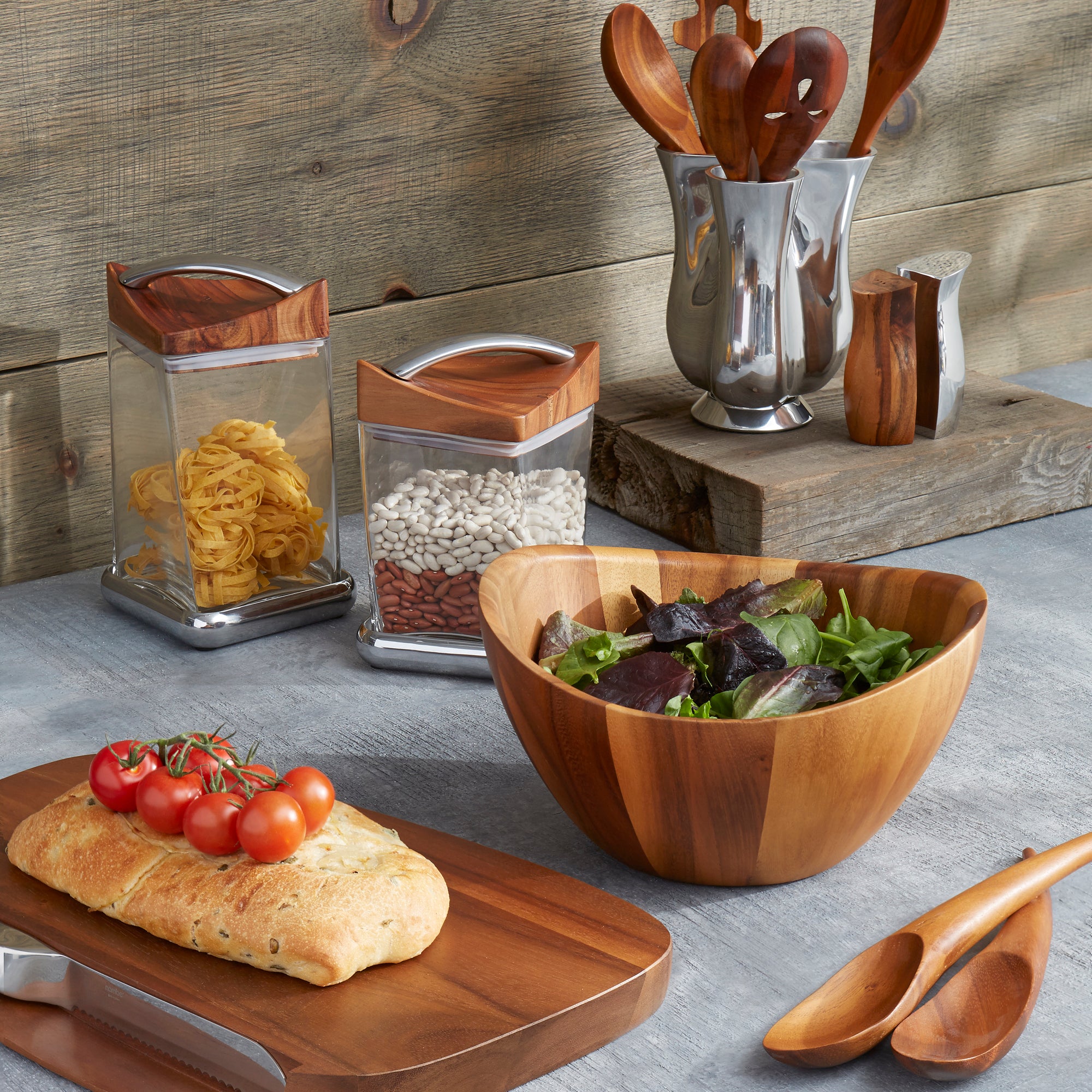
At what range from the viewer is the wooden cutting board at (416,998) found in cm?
48

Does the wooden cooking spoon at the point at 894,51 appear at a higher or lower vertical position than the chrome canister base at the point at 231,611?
higher

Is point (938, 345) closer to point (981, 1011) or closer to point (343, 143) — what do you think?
point (343, 143)

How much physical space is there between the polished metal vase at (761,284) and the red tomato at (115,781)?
61 centimetres

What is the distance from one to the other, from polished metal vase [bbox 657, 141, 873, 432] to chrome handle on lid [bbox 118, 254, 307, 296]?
1.07 feet

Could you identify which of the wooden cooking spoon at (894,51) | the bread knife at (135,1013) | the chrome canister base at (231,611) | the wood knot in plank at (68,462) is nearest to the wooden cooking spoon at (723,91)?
the wooden cooking spoon at (894,51)

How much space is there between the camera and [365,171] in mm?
1059

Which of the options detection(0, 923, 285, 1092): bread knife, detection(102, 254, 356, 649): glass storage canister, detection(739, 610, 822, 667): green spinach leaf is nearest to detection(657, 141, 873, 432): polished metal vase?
detection(102, 254, 356, 649): glass storage canister

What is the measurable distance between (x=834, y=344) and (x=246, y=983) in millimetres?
721

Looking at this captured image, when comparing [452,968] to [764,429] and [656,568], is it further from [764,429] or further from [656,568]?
[764,429]

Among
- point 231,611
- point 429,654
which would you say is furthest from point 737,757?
point 231,611

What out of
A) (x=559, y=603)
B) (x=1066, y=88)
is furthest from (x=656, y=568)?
(x=1066, y=88)

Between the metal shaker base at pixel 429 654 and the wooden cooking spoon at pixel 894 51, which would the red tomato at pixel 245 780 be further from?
the wooden cooking spoon at pixel 894 51

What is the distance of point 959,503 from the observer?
1053 millimetres

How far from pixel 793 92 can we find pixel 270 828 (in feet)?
2.05
